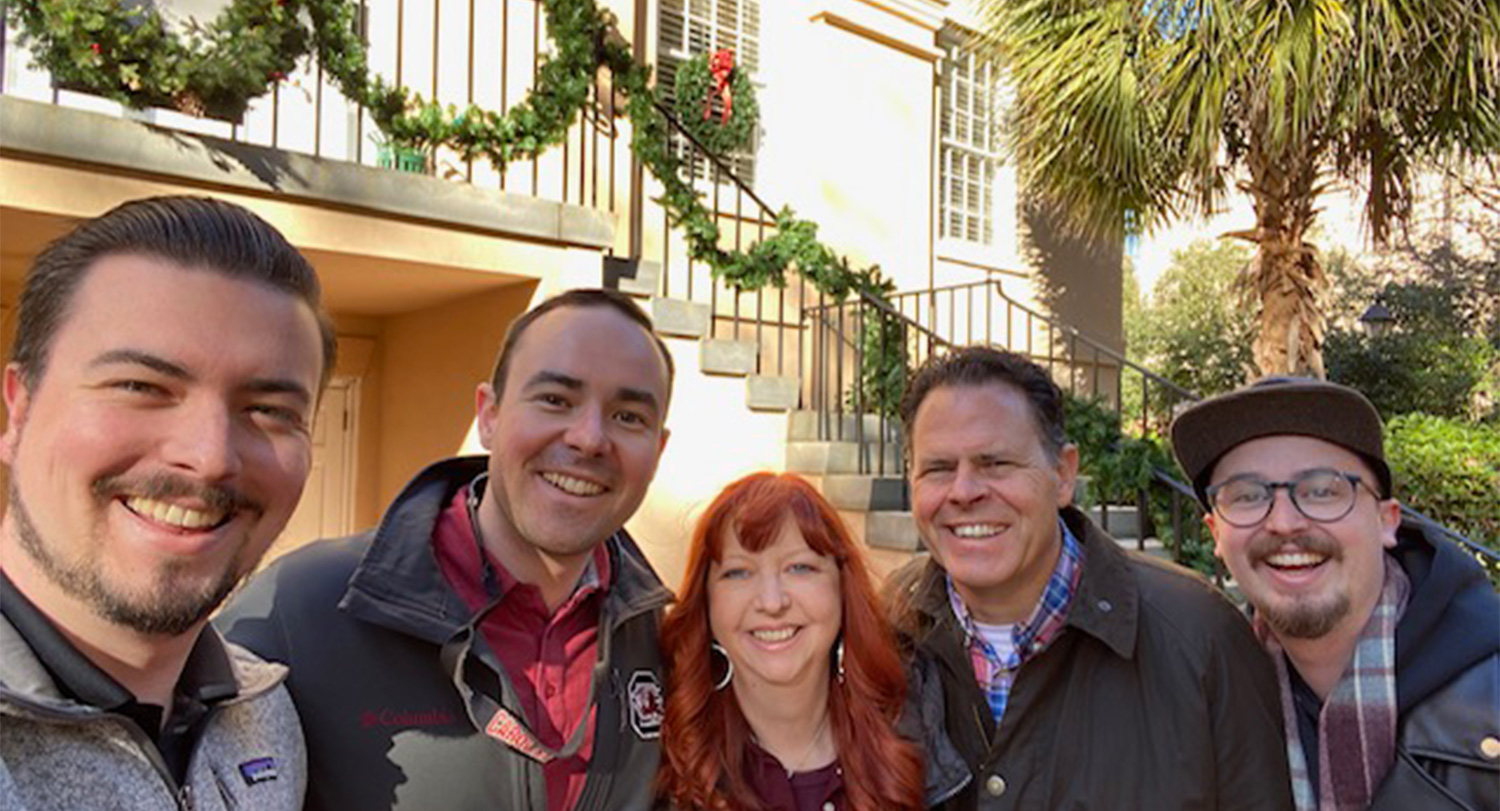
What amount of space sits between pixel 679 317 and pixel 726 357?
17.4 inches

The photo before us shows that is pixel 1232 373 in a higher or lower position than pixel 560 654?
higher

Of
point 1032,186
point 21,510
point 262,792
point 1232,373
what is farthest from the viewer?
point 1232,373

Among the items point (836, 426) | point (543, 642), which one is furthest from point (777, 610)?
point (836, 426)

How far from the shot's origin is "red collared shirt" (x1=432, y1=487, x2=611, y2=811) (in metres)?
2.03

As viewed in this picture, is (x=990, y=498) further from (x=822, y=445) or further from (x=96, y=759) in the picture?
(x=822, y=445)

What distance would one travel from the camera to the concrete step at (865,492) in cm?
684

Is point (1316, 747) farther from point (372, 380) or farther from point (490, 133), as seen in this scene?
point (372, 380)

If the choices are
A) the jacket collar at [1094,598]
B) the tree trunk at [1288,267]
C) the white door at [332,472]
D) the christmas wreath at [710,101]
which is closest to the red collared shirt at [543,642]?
the jacket collar at [1094,598]

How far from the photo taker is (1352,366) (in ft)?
52.4

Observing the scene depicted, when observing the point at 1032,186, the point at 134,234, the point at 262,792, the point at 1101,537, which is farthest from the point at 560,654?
the point at 1032,186

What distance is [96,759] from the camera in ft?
4.32

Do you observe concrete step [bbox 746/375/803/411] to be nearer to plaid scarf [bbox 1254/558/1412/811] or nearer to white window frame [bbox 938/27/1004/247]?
white window frame [bbox 938/27/1004/247]

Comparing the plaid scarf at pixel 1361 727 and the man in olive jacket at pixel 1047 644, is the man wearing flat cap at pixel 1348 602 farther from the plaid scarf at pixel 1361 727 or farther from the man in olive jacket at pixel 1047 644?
the man in olive jacket at pixel 1047 644

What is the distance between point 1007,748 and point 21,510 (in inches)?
75.1
